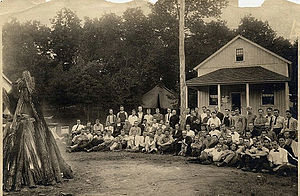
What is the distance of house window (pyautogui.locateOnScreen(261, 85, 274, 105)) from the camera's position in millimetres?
5024

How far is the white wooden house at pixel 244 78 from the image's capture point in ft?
16.0

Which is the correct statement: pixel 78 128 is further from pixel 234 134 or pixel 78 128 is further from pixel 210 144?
pixel 234 134

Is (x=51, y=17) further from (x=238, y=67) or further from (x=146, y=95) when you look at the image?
(x=238, y=67)

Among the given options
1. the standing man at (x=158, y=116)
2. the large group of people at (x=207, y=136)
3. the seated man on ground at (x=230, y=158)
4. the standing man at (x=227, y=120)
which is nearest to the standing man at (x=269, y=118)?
the large group of people at (x=207, y=136)

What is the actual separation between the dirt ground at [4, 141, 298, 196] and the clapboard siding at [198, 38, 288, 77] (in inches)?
60.7

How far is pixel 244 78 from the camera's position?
5.51 m

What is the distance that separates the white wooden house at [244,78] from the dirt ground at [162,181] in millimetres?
1092

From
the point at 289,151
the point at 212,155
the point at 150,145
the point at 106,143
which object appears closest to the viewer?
the point at 289,151

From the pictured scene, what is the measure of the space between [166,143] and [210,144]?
3.00 ft

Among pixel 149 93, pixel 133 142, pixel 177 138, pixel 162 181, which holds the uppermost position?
pixel 149 93

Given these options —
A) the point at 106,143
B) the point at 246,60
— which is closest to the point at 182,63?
Answer: the point at 246,60

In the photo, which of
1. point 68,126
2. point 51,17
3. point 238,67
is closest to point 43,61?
point 51,17

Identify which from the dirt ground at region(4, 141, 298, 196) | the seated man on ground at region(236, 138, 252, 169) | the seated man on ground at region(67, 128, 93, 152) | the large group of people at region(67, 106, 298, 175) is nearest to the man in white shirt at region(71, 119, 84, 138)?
the large group of people at region(67, 106, 298, 175)

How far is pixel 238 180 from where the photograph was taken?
166 inches
